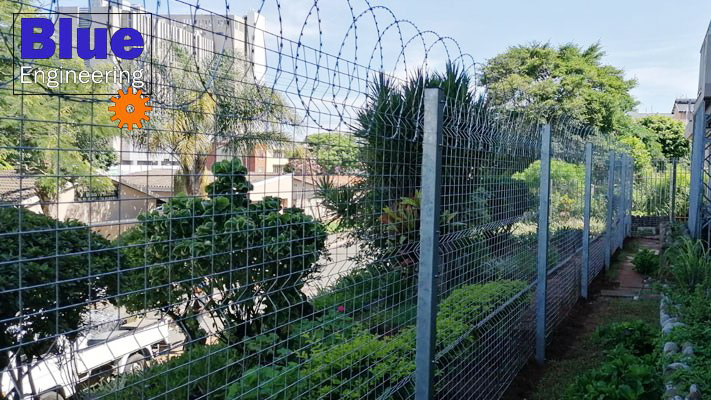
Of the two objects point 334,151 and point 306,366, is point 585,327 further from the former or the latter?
point 334,151

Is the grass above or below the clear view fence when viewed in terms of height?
below

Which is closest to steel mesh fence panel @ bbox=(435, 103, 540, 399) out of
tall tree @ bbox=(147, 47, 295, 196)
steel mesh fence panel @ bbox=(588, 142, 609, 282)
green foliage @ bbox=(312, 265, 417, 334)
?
green foliage @ bbox=(312, 265, 417, 334)

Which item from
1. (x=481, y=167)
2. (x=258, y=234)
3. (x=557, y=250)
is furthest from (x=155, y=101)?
(x=557, y=250)

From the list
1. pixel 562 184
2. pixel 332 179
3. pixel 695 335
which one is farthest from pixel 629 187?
pixel 332 179

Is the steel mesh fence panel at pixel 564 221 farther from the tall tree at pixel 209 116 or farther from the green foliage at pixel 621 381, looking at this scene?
the tall tree at pixel 209 116

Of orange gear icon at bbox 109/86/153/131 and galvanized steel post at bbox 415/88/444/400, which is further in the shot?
galvanized steel post at bbox 415/88/444/400

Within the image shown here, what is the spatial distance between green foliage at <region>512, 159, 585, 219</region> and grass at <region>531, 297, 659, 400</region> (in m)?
1.34

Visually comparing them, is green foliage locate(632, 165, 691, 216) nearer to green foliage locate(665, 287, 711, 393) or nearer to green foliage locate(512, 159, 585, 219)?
green foliage locate(512, 159, 585, 219)

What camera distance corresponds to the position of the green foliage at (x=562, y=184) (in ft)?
19.3

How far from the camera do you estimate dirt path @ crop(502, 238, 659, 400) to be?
5359mm

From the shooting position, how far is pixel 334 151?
2627 mm

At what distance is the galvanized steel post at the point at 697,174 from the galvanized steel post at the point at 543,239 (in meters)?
6.33

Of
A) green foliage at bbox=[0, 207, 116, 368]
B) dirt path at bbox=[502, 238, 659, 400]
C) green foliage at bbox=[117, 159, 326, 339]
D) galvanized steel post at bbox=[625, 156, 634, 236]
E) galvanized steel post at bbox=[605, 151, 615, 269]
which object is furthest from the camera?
galvanized steel post at bbox=[625, 156, 634, 236]

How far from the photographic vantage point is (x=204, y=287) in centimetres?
205
